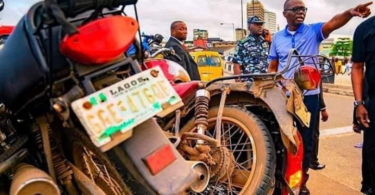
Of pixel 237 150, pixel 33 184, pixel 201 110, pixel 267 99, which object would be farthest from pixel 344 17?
pixel 33 184

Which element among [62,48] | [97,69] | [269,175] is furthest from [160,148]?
[269,175]

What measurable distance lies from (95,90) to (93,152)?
410mm

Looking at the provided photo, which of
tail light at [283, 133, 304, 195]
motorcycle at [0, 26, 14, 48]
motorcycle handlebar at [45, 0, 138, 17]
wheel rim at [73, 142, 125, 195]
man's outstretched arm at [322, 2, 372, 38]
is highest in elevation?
motorcycle handlebar at [45, 0, 138, 17]

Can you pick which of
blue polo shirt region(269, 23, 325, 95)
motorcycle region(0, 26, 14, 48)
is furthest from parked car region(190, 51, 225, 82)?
motorcycle region(0, 26, 14, 48)

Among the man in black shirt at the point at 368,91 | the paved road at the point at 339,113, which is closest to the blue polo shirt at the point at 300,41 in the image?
the man in black shirt at the point at 368,91

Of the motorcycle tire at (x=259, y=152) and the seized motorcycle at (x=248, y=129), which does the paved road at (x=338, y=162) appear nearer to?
the seized motorcycle at (x=248, y=129)

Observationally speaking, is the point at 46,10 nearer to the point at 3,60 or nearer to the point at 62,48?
the point at 62,48

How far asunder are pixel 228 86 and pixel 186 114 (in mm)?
381

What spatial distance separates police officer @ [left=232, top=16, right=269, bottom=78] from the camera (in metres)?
5.23

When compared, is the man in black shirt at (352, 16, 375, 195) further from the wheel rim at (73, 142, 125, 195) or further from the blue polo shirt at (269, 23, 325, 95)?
the wheel rim at (73, 142, 125, 195)

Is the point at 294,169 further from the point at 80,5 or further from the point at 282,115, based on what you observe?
the point at 80,5

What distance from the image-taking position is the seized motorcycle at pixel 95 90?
1.49 metres

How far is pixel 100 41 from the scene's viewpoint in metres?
1.54

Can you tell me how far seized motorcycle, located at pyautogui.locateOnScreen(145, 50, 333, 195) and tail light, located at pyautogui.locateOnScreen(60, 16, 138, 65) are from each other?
1084 millimetres
